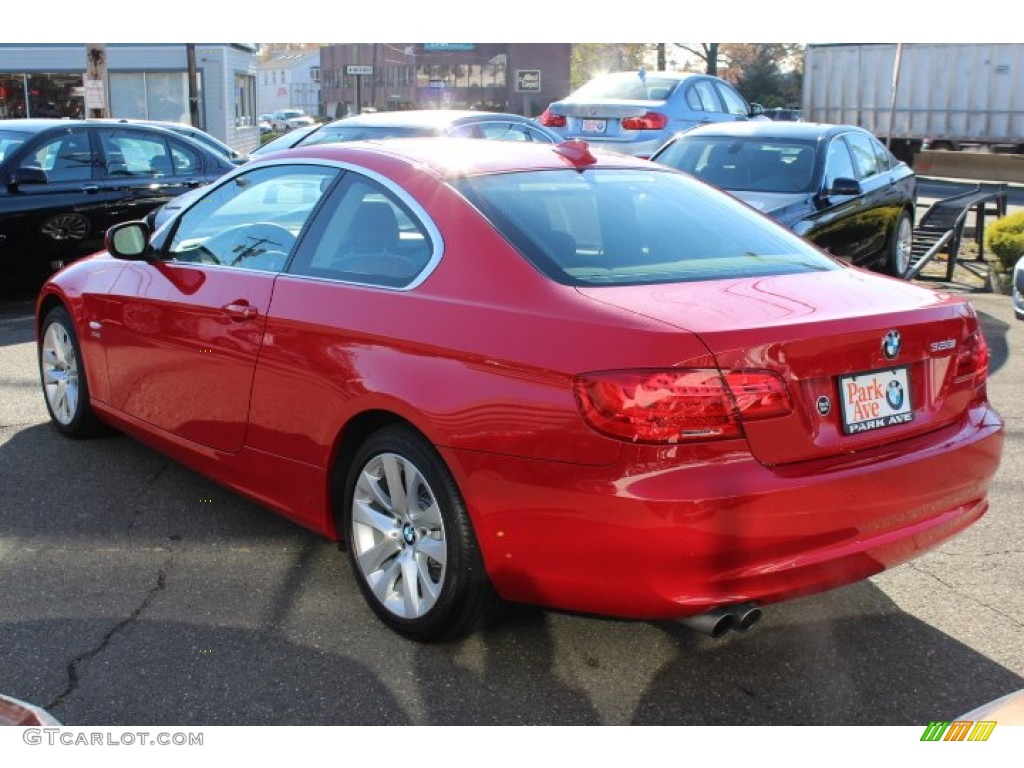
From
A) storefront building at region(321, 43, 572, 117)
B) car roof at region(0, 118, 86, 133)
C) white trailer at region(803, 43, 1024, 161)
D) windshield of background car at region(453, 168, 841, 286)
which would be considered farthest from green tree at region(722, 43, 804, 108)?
windshield of background car at region(453, 168, 841, 286)

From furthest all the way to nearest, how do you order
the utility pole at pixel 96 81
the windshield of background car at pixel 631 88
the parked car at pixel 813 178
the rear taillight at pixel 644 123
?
the utility pole at pixel 96 81 < the windshield of background car at pixel 631 88 < the rear taillight at pixel 644 123 < the parked car at pixel 813 178

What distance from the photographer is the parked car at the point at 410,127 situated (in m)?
10.9

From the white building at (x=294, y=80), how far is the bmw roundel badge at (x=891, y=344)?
118 meters

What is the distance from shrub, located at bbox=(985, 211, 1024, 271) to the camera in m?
11.1

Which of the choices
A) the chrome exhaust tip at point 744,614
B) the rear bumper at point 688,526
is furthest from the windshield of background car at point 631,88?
the chrome exhaust tip at point 744,614

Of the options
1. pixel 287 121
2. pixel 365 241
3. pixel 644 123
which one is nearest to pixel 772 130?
pixel 644 123

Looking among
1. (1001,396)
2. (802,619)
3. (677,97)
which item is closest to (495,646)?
(802,619)

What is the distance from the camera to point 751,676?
11.5ft

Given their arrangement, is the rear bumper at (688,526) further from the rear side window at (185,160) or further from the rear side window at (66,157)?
the rear side window at (185,160)

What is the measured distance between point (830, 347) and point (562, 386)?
745mm

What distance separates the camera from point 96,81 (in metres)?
17.2

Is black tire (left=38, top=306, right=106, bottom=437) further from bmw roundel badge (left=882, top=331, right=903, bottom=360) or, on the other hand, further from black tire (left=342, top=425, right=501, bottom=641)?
bmw roundel badge (left=882, top=331, right=903, bottom=360)

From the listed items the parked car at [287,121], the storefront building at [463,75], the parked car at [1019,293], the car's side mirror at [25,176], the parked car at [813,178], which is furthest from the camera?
the storefront building at [463,75]

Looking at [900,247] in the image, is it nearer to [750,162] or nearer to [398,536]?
[750,162]
